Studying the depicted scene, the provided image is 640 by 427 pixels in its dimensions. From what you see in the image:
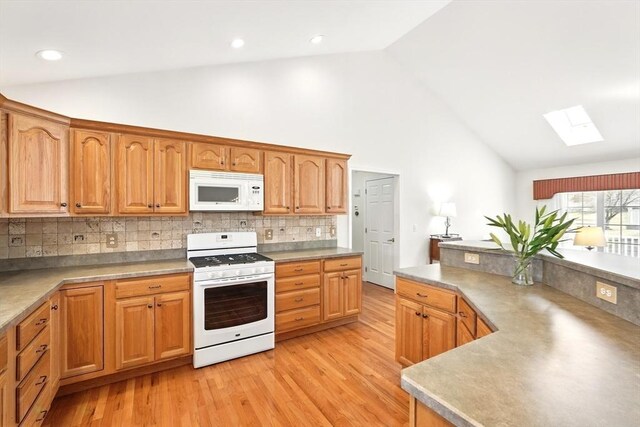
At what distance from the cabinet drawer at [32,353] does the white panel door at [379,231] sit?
14.2 feet

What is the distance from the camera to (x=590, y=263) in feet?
5.35

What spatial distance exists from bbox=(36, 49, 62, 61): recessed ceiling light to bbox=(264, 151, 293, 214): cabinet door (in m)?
1.78

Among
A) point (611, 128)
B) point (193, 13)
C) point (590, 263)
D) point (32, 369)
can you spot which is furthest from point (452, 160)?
point (32, 369)

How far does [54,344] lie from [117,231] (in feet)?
3.45

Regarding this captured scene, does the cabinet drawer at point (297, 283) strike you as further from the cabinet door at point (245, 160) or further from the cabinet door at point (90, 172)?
the cabinet door at point (90, 172)

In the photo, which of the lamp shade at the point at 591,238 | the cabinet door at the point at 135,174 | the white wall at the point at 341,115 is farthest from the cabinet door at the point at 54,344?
the lamp shade at the point at 591,238

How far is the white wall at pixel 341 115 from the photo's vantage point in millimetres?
2932

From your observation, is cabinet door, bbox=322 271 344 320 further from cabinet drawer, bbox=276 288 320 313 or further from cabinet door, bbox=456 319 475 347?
cabinet door, bbox=456 319 475 347

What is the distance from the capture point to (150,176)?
2.72 metres

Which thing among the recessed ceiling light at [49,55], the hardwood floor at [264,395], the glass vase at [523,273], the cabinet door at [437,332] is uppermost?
the recessed ceiling light at [49,55]

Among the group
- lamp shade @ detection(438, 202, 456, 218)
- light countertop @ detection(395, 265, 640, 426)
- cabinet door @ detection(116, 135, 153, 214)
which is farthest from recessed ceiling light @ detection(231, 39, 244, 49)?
lamp shade @ detection(438, 202, 456, 218)

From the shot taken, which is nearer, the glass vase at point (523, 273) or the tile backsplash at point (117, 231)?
the glass vase at point (523, 273)

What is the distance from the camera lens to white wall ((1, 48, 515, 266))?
2.93m

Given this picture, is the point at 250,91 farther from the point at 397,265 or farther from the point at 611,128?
the point at 611,128
